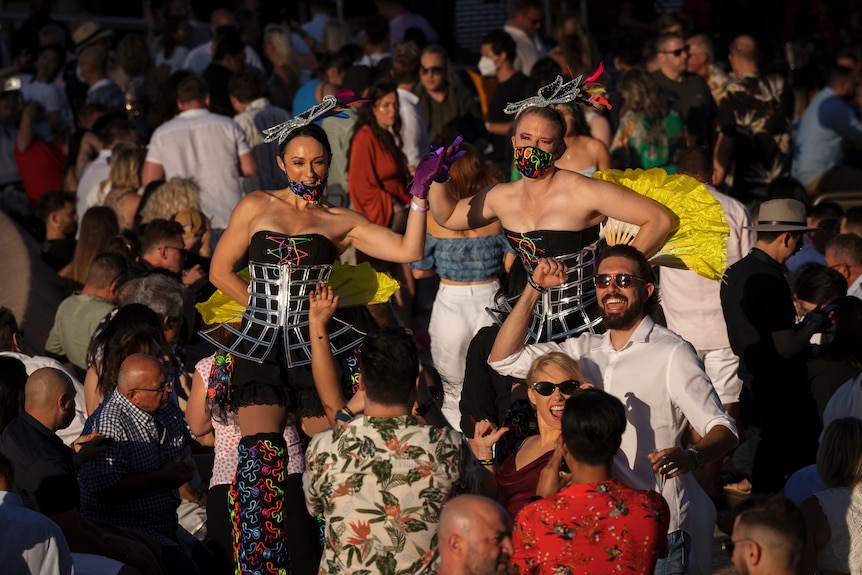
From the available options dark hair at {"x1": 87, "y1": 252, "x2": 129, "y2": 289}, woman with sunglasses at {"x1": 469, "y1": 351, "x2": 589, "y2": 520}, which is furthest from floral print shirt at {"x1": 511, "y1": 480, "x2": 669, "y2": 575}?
dark hair at {"x1": 87, "y1": 252, "x2": 129, "y2": 289}

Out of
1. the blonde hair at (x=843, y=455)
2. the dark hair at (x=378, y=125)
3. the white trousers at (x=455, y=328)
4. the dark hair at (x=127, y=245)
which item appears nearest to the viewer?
the blonde hair at (x=843, y=455)

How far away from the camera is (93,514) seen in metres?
5.84

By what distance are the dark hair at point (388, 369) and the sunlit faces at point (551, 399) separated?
2.06 ft

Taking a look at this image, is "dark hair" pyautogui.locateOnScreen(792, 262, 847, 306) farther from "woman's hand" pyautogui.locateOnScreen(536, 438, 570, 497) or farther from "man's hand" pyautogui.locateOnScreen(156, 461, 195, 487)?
"man's hand" pyautogui.locateOnScreen(156, 461, 195, 487)

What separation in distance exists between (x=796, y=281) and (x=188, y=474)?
12.3 ft

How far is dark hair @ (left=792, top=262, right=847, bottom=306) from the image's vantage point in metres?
7.26

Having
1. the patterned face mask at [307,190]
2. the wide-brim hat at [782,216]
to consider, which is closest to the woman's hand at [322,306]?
the patterned face mask at [307,190]

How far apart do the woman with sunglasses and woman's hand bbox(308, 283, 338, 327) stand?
0.93 metres

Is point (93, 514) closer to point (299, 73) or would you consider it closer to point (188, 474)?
point (188, 474)

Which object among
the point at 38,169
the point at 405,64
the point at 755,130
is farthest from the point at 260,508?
the point at 38,169

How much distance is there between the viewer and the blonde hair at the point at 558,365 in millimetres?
4738

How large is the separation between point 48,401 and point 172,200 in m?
3.61

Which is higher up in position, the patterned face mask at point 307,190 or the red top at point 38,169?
the patterned face mask at point 307,190

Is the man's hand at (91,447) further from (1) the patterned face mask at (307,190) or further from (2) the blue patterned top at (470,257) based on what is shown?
(2) the blue patterned top at (470,257)
